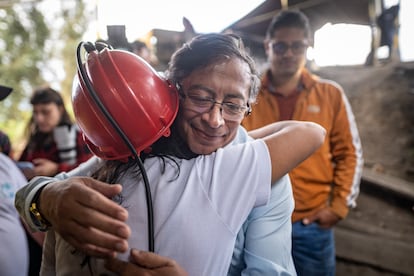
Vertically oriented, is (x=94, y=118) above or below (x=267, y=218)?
above

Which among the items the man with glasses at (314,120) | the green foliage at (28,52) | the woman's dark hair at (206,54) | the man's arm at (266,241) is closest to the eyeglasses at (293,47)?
the man with glasses at (314,120)

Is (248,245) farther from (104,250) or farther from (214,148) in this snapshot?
(104,250)

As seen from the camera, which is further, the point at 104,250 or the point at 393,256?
the point at 393,256

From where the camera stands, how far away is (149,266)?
25.3 inches

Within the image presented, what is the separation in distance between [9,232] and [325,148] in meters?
1.67

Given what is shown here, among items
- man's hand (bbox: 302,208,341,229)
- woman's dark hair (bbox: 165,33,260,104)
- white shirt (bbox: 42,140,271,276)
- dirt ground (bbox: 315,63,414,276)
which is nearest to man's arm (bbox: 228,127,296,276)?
white shirt (bbox: 42,140,271,276)

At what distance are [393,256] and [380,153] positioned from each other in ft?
3.95

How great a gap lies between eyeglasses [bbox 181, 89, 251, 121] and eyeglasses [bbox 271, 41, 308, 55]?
1.10 meters

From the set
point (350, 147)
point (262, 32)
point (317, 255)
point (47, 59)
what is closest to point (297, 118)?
point (350, 147)

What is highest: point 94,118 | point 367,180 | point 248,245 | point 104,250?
Result: point 94,118

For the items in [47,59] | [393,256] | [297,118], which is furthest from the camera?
[47,59]

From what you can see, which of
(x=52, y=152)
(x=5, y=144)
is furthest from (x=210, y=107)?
(x=52, y=152)

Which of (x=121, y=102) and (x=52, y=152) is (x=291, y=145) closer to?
(x=121, y=102)

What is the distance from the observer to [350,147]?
6.11ft
